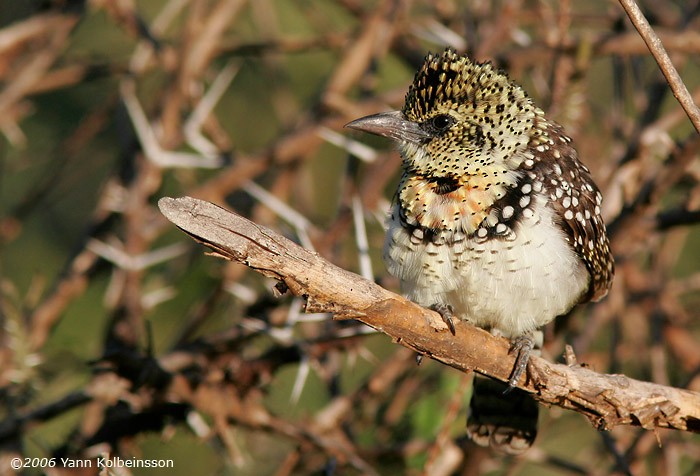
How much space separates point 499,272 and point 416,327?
0.72m

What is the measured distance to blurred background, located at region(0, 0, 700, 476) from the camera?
13.6 feet

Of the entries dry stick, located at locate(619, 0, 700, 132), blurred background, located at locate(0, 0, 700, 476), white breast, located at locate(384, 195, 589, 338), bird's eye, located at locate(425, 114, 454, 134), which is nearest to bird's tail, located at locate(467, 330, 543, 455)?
blurred background, located at locate(0, 0, 700, 476)

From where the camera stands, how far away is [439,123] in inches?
147

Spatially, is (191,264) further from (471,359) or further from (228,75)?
(471,359)

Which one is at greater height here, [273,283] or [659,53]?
[659,53]

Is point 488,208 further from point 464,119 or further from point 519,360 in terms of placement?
→ point 519,360

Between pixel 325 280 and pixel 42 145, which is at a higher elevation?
pixel 325 280

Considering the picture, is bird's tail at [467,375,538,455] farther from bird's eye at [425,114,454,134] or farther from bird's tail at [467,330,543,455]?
bird's eye at [425,114,454,134]

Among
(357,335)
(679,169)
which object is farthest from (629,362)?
(357,335)

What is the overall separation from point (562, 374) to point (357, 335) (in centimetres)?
117

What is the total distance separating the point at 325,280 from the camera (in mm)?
2561

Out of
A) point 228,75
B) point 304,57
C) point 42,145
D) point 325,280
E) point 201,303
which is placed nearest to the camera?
point 325,280

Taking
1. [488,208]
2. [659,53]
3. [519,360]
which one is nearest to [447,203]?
[488,208]

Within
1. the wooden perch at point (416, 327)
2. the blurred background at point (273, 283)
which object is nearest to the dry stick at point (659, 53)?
the wooden perch at point (416, 327)
